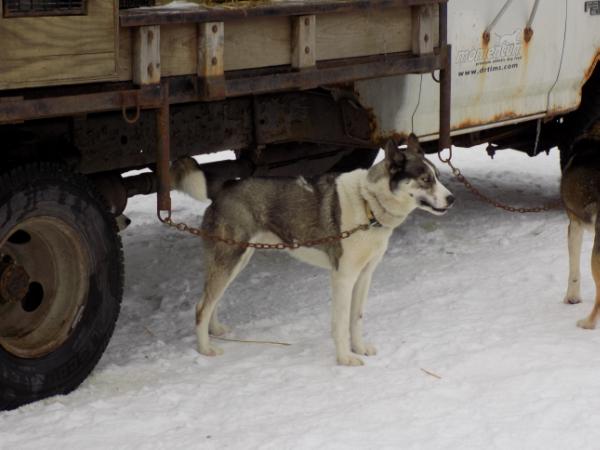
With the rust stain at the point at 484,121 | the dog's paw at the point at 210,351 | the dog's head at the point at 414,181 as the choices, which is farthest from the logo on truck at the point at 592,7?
the dog's paw at the point at 210,351

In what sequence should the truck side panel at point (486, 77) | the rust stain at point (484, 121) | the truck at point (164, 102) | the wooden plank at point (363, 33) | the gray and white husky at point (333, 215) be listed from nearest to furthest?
the truck at point (164, 102)
the gray and white husky at point (333, 215)
the wooden plank at point (363, 33)
the truck side panel at point (486, 77)
the rust stain at point (484, 121)

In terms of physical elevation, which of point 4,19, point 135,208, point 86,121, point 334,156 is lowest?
point 135,208

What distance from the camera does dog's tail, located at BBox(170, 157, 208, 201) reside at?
19.9 ft

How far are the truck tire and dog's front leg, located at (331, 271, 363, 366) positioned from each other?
1.10 meters

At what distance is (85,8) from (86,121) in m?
1.19

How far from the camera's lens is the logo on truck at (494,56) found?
23.5 feet

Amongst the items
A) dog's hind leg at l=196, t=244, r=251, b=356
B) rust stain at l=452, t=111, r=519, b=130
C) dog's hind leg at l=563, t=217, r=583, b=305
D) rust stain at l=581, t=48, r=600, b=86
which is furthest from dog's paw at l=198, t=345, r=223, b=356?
rust stain at l=581, t=48, r=600, b=86

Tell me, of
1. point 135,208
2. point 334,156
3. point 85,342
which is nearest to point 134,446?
point 85,342

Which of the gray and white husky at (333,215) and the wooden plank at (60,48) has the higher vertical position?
the wooden plank at (60,48)

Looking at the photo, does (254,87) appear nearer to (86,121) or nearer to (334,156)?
(86,121)

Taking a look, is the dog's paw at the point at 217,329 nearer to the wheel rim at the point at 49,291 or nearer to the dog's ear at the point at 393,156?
the wheel rim at the point at 49,291

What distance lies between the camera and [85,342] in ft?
18.1

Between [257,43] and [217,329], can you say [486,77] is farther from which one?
[217,329]

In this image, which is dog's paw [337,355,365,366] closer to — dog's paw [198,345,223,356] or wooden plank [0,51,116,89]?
dog's paw [198,345,223,356]
